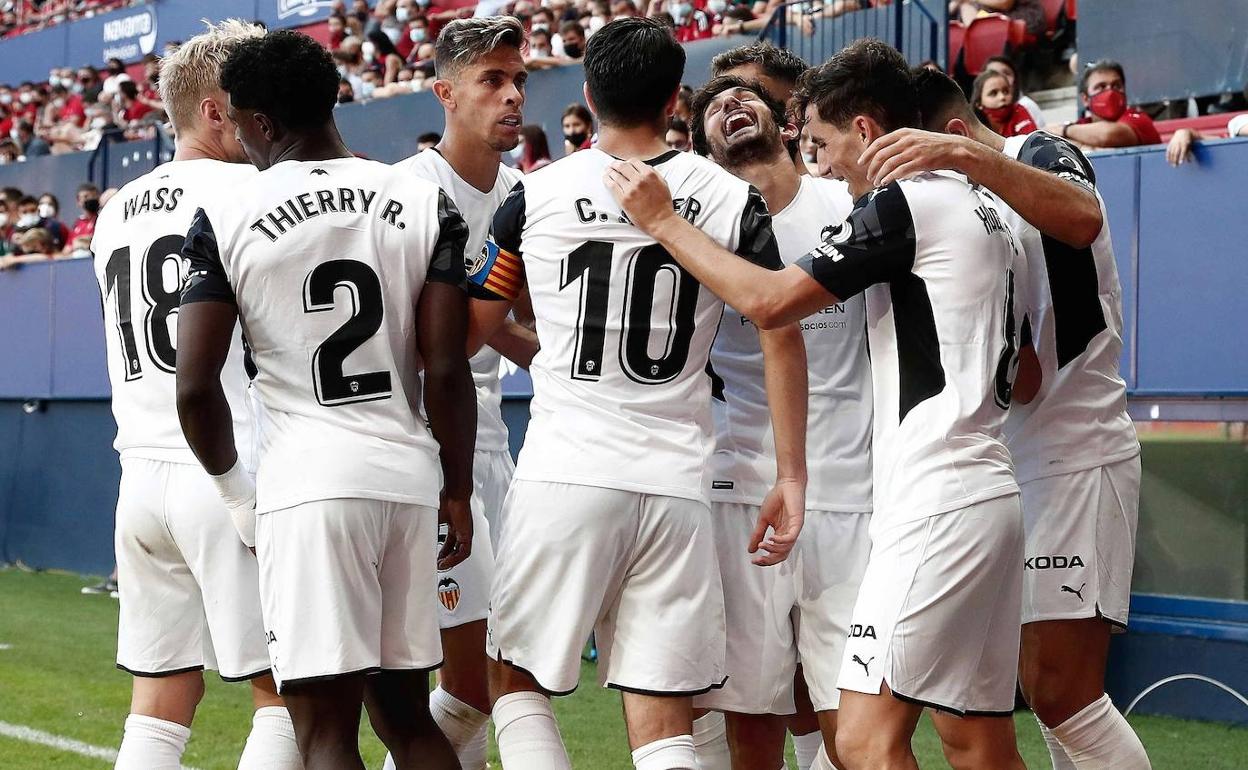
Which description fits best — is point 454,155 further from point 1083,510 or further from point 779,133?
point 1083,510

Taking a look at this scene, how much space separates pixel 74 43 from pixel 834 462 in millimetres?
23893

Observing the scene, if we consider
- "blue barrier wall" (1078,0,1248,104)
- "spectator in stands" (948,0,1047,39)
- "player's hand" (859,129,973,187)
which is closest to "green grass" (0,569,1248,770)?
"player's hand" (859,129,973,187)

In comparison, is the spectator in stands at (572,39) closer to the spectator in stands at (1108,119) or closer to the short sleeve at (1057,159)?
the spectator in stands at (1108,119)

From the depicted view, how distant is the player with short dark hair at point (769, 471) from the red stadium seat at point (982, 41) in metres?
6.42

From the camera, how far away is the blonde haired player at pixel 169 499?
3672 mm

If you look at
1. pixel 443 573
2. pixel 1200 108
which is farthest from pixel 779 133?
pixel 1200 108

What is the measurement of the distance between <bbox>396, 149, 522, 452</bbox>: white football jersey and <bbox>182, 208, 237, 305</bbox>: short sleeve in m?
1.21

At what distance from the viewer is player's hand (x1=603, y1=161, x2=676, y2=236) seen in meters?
3.28

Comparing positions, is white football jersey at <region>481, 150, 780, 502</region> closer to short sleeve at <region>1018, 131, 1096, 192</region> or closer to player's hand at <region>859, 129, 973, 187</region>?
player's hand at <region>859, 129, 973, 187</region>

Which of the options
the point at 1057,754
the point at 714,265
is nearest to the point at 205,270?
the point at 714,265

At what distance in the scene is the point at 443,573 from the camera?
14.0 ft

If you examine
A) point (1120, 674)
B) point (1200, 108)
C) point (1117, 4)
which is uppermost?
point (1117, 4)

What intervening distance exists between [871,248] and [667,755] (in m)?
1.25

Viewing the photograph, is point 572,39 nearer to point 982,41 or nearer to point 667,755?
point 982,41
